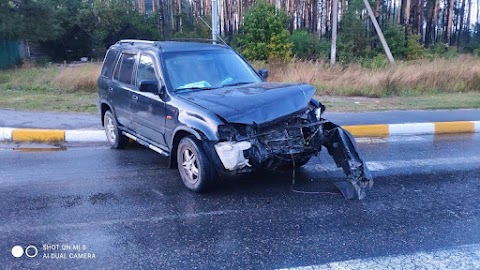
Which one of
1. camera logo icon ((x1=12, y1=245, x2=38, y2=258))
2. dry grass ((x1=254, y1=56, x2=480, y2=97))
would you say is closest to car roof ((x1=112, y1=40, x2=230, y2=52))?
camera logo icon ((x1=12, y1=245, x2=38, y2=258))

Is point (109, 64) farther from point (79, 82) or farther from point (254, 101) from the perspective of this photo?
point (79, 82)

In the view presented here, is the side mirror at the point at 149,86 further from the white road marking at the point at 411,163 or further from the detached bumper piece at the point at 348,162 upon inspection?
the white road marking at the point at 411,163

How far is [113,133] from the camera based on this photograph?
7680 mm

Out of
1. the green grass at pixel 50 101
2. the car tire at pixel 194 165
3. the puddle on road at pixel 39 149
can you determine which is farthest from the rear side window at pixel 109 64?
the green grass at pixel 50 101

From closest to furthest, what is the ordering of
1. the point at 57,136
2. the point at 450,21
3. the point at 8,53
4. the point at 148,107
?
the point at 148,107 → the point at 57,136 → the point at 8,53 → the point at 450,21

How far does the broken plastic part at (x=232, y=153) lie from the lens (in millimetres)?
4836

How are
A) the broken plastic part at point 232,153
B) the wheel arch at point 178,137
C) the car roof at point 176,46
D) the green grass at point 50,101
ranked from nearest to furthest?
1. the broken plastic part at point 232,153
2. the wheel arch at point 178,137
3. the car roof at point 176,46
4. the green grass at point 50,101

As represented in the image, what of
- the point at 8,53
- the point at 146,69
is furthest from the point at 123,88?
the point at 8,53

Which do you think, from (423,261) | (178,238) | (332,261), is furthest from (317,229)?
(178,238)

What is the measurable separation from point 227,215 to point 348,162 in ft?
5.22

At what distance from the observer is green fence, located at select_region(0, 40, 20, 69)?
28641 millimetres

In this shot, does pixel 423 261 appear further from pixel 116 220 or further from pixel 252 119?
pixel 116 220

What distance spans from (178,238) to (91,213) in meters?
1.20

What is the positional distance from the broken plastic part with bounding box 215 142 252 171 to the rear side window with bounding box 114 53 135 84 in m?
2.60
